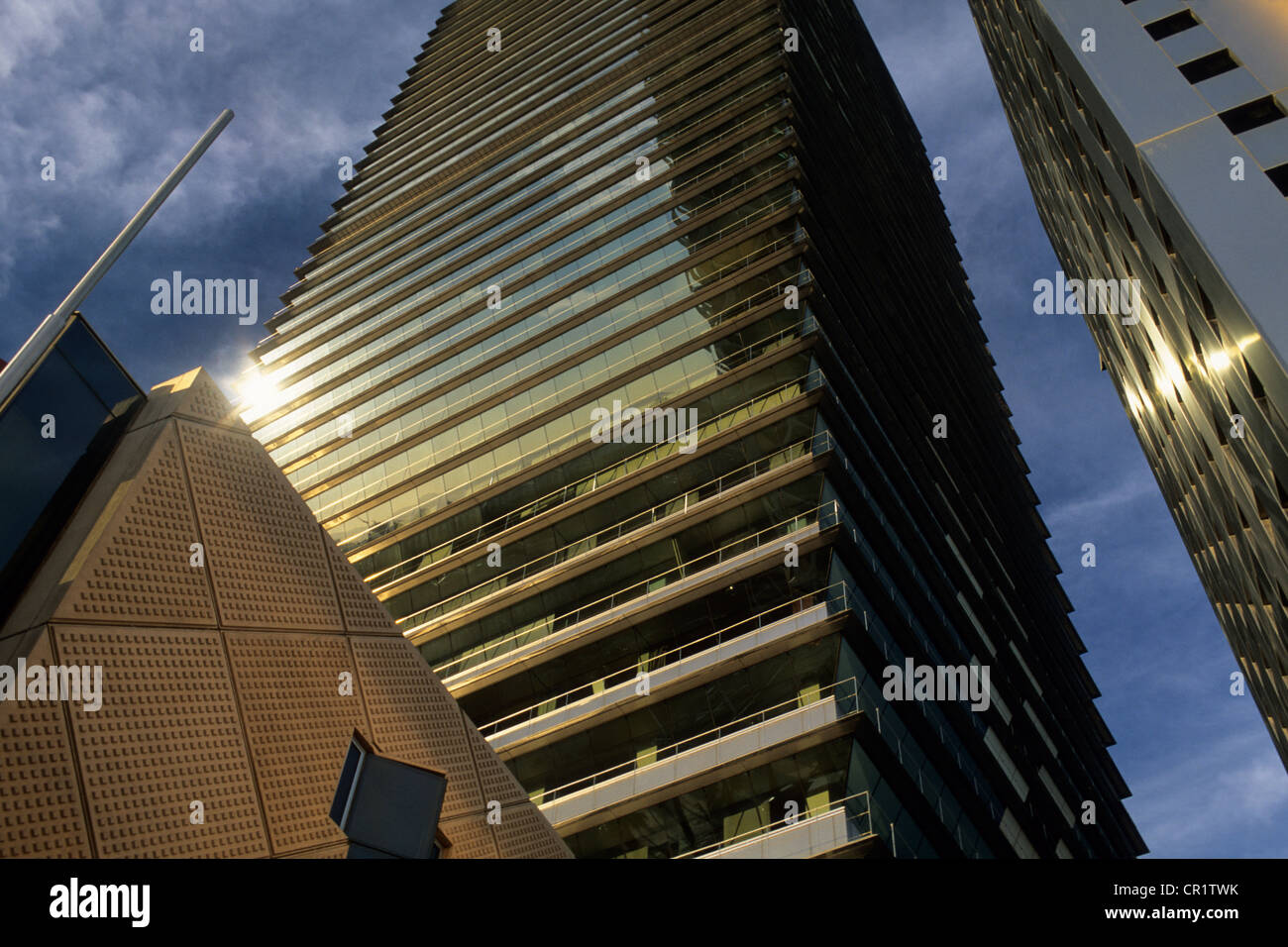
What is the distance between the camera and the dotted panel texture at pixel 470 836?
11.0 m

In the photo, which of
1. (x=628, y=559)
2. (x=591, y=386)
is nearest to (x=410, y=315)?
(x=591, y=386)

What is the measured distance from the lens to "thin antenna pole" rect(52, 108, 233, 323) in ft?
37.5

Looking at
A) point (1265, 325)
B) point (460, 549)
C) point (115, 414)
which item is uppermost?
point (460, 549)

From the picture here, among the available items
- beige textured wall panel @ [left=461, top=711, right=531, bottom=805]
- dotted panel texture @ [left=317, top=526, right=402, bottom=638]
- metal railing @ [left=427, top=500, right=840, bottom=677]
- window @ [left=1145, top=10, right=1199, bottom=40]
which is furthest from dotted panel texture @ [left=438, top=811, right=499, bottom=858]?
window @ [left=1145, top=10, right=1199, bottom=40]

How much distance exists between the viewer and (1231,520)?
28.6 metres

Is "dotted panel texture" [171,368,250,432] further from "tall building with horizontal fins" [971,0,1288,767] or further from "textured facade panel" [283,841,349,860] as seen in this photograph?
"tall building with horizontal fins" [971,0,1288,767]

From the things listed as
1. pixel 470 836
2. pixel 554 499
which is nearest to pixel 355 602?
pixel 470 836

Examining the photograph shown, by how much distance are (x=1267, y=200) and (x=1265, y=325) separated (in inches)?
127

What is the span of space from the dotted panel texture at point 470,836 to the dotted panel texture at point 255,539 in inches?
101

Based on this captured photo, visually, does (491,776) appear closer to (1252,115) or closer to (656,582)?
(656,582)

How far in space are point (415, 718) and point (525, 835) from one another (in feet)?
7.42

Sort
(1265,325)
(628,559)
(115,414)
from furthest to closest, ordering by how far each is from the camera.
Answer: (628,559), (1265,325), (115,414)

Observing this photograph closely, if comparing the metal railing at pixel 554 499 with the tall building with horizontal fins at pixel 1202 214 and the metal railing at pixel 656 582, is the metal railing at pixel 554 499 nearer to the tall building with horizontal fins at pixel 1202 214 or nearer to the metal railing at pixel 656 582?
the metal railing at pixel 656 582
